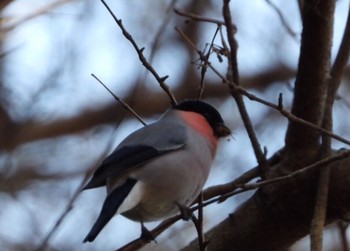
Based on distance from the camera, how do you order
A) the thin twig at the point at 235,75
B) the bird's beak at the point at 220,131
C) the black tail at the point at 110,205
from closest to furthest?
the black tail at the point at 110,205
the thin twig at the point at 235,75
the bird's beak at the point at 220,131

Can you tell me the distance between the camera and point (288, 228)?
2.02m

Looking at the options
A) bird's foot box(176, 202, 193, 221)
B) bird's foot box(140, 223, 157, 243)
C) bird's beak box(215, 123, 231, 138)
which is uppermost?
bird's beak box(215, 123, 231, 138)

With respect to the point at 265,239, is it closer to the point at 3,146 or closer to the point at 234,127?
the point at 3,146

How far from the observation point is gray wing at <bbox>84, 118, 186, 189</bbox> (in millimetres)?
1971

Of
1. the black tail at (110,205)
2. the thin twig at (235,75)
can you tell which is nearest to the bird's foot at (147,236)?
the black tail at (110,205)

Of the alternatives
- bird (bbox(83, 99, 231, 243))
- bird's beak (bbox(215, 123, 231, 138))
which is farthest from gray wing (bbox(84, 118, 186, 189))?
bird's beak (bbox(215, 123, 231, 138))

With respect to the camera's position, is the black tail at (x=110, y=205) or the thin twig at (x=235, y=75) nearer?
the black tail at (x=110, y=205)

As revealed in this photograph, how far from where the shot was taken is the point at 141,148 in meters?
2.05

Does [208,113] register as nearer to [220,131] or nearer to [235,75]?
[220,131]

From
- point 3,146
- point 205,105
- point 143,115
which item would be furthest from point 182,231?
point 205,105

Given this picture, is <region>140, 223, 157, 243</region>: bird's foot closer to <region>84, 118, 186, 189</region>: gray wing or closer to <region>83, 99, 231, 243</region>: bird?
<region>83, 99, 231, 243</region>: bird

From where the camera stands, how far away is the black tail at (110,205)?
1.73m

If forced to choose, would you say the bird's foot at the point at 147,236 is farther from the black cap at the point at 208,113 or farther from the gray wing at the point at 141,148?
the black cap at the point at 208,113

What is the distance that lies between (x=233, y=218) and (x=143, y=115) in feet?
6.55
